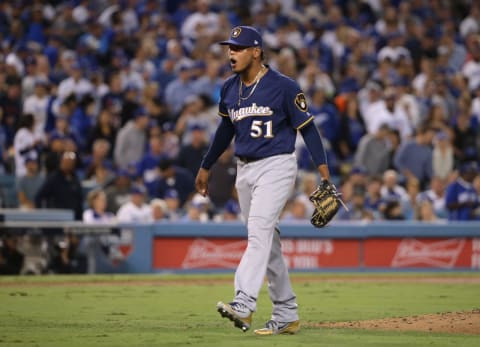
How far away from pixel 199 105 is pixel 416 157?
3791 millimetres

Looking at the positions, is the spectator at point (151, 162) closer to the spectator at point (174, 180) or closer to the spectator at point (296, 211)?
the spectator at point (174, 180)

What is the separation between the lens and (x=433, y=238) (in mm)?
14883

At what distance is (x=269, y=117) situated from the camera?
22.6 feet

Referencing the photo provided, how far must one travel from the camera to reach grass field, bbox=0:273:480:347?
655 centimetres

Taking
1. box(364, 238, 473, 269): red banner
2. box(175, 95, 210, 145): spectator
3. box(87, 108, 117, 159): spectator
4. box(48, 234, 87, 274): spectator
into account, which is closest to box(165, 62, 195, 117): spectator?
box(175, 95, 210, 145): spectator

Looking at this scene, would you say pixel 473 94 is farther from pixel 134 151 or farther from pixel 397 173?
pixel 134 151

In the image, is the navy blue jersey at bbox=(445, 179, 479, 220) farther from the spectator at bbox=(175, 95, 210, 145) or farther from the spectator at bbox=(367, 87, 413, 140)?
the spectator at bbox=(175, 95, 210, 145)

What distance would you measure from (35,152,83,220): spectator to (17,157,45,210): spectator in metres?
0.34

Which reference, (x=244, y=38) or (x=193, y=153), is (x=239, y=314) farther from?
(x=193, y=153)

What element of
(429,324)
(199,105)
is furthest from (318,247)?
(429,324)

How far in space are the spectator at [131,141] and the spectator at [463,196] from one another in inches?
193

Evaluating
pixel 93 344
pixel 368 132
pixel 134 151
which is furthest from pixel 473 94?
pixel 93 344

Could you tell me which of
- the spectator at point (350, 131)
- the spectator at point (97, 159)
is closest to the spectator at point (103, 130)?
the spectator at point (97, 159)

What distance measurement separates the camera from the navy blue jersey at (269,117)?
6.87 m
